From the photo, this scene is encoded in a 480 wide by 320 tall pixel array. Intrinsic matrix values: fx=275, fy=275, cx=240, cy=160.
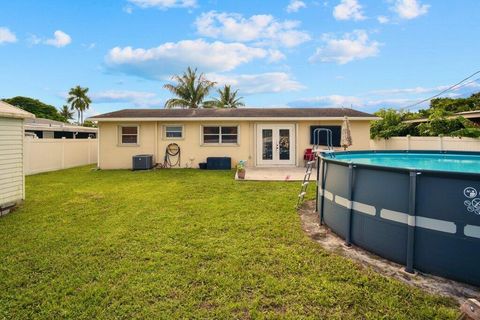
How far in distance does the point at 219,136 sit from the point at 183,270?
11.2 meters

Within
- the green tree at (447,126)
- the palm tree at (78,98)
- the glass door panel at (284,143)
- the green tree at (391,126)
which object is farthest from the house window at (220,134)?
the palm tree at (78,98)

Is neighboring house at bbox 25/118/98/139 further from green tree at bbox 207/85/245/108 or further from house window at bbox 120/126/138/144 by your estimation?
green tree at bbox 207/85/245/108

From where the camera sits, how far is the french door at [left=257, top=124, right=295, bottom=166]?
14.0 metres

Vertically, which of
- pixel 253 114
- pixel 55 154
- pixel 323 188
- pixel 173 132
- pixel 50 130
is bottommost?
pixel 323 188

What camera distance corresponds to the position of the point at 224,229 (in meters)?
4.93

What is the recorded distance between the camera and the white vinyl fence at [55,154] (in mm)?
12227

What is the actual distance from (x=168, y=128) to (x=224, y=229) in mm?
10611

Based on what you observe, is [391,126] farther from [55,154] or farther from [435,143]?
[55,154]

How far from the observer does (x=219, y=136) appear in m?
14.3

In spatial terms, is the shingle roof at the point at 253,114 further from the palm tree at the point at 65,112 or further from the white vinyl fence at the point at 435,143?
the palm tree at the point at 65,112

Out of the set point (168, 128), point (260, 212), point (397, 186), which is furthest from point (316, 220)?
point (168, 128)

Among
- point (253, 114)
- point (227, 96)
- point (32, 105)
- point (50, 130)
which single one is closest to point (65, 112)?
point (32, 105)

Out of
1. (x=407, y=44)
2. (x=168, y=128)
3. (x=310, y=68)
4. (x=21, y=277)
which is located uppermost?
(x=407, y=44)

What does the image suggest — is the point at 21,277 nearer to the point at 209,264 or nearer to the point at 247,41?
the point at 209,264
